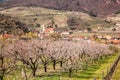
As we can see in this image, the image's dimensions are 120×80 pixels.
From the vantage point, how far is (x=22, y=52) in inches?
2347

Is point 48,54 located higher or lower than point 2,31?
higher

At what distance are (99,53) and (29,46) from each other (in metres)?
30.2

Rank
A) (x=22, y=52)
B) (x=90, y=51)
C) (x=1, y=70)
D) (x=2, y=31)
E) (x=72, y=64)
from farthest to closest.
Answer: (x=2, y=31) → (x=90, y=51) → (x=22, y=52) → (x=72, y=64) → (x=1, y=70)

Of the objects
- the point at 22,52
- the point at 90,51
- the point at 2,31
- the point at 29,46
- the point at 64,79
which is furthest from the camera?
the point at 2,31

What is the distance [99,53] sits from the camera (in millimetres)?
92875

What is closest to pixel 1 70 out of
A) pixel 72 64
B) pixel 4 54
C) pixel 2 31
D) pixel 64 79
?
pixel 64 79

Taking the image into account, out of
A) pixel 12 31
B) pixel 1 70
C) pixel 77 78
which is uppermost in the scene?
pixel 1 70

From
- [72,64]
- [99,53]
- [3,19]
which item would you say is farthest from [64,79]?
[3,19]

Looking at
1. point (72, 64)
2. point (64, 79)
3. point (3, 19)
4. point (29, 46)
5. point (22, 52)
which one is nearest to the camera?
point (64, 79)

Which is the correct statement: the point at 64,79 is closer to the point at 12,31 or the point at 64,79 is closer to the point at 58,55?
the point at 58,55

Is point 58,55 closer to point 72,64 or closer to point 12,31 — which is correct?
point 72,64

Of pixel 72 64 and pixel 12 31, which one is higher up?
pixel 72 64

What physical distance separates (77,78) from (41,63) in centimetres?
1706

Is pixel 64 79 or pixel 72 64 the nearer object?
pixel 64 79
